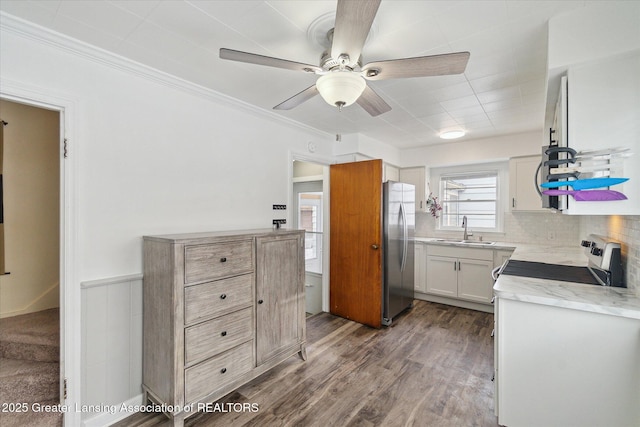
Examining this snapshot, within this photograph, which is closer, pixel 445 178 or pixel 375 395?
pixel 375 395

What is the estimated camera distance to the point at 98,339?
1.83m

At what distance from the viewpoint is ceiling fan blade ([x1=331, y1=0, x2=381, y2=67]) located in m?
1.04

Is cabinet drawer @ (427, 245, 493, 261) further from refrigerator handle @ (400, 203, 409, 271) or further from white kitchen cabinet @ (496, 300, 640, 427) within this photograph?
white kitchen cabinet @ (496, 300, 640, 427)

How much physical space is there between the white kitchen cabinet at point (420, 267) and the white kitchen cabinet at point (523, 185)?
52.8 inches

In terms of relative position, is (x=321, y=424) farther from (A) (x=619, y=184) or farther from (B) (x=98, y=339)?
(A) (x=619, y=184)

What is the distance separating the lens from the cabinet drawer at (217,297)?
1800 millimetres

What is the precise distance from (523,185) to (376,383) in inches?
130

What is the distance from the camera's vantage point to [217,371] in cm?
193

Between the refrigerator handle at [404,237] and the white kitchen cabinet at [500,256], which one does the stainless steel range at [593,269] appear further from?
the refrigerator handle at [404,237]

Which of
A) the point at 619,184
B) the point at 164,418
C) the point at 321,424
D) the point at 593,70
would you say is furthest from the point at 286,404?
the point at 593,70

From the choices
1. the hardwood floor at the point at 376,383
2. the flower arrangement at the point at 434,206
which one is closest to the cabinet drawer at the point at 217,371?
the hardwood floor at the point at 376,383

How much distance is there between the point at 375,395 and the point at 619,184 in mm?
2009

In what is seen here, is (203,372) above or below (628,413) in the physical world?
below

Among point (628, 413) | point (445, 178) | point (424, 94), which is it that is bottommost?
point (628, 413)
